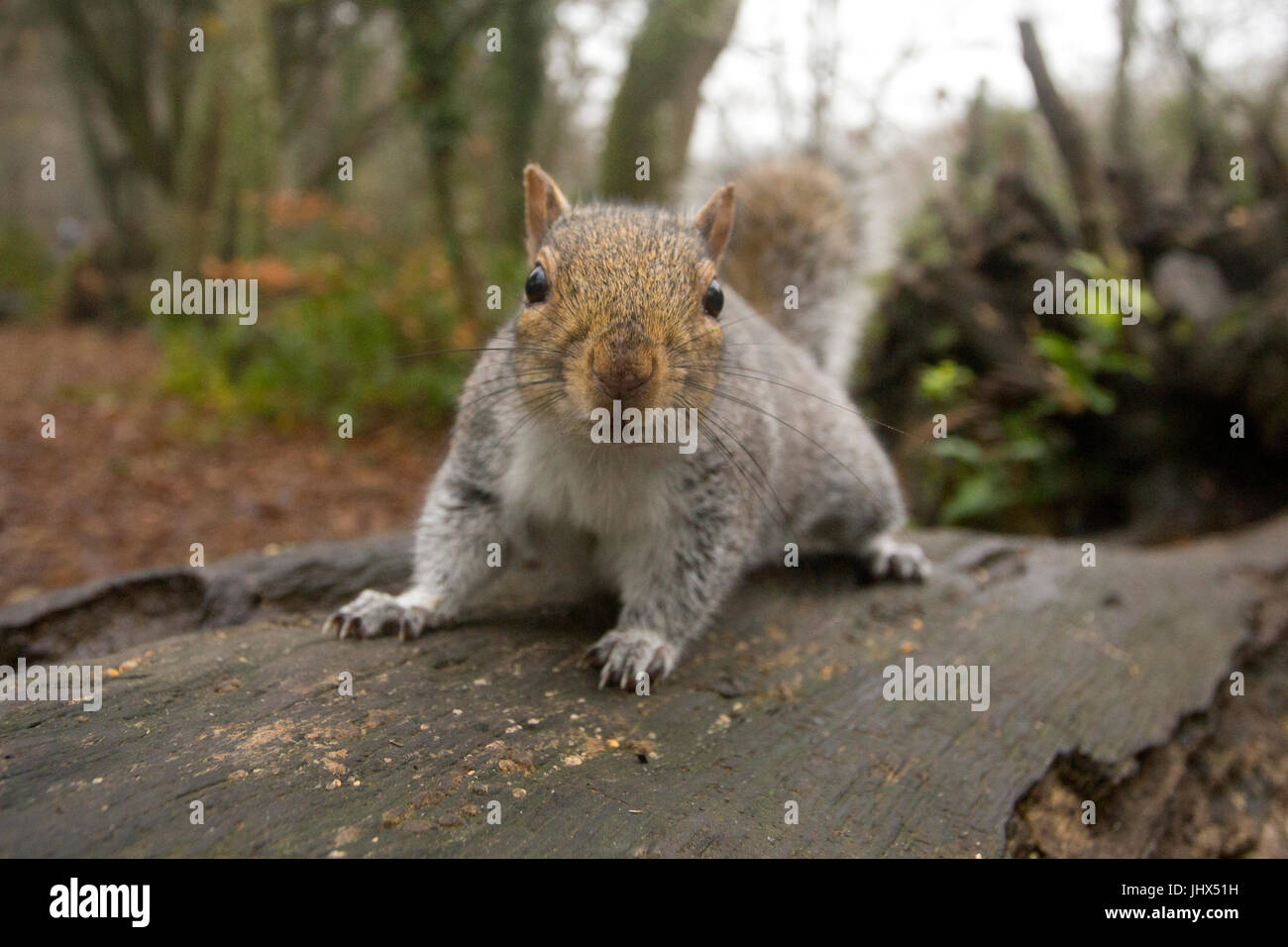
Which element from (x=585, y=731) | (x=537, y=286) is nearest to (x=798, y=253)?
(x=537, y=286)

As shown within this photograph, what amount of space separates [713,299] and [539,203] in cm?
78

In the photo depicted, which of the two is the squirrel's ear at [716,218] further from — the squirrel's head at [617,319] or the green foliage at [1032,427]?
the green foliage at [1032,427]

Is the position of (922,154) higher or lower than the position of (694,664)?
higher

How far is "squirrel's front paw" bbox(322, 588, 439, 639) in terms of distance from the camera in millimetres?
2949

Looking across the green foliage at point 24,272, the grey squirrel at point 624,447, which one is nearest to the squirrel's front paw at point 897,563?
the grey squirrel at point 624,447

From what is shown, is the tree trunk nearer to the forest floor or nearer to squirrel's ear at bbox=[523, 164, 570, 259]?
the forest floor

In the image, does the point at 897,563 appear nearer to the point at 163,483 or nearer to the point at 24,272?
the point at 163,483

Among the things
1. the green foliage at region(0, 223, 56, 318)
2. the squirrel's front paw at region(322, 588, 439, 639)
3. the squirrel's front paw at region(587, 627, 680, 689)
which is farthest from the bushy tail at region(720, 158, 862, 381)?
the green foliage at region(0, 223, 56, 318)

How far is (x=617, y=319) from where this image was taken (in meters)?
2.52

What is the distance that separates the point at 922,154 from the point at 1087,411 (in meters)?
6.10

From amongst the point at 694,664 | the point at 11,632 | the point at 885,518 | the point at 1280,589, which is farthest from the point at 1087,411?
the point at 11,632

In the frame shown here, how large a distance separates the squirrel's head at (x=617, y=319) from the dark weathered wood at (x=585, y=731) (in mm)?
942
